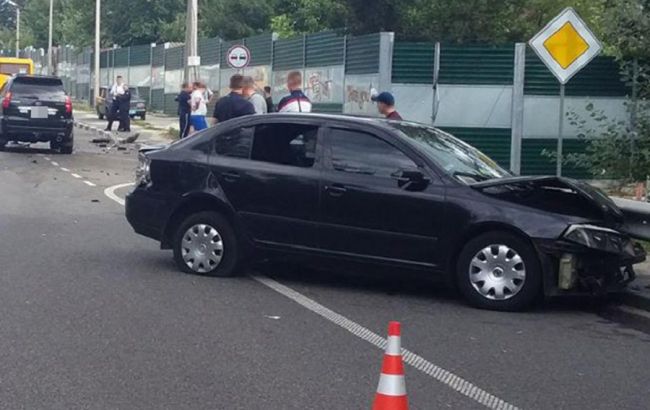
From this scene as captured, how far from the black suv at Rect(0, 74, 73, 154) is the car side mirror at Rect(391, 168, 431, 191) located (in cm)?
1916

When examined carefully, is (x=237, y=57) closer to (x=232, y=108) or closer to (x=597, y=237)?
(x=232, y=108)

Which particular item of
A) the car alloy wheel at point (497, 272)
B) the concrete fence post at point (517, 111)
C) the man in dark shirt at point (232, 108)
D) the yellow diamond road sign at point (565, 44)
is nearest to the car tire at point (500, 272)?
the car alloy wheel at point (497, 272)

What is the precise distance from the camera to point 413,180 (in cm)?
1045

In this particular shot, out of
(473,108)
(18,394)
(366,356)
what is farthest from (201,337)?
(473,108)

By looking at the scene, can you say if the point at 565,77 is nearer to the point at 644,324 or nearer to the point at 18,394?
the point at 644,324

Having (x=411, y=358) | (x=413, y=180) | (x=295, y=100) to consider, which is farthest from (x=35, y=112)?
(x=411, y=358)

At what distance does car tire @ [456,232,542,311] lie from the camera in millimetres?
10094

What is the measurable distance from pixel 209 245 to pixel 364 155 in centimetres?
174

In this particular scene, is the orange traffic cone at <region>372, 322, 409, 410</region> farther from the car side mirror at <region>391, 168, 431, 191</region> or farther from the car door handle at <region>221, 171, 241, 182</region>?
the car door handle at <region>221, 171, 241, 182</region>

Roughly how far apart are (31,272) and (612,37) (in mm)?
9397

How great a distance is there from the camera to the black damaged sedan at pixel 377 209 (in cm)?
1013

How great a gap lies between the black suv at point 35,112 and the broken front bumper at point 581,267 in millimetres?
A: 20075

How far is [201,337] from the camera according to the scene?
28.7 ft

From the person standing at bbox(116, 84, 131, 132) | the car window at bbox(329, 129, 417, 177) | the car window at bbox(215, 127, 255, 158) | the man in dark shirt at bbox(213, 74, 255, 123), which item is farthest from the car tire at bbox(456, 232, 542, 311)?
the person standing at bbox(116, 84, 131, 132)
